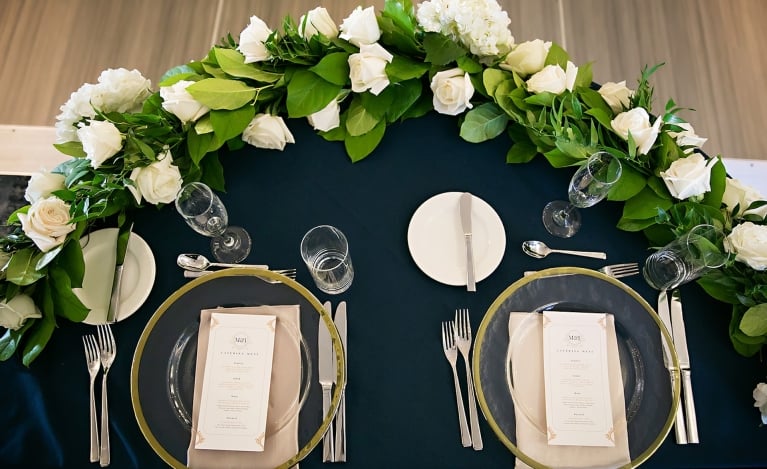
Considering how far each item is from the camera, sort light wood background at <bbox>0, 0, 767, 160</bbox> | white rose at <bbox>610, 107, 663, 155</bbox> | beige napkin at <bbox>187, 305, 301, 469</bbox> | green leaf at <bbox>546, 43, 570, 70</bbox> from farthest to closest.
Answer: light wood background at <bbox>0, 0, 767, 160</bbox> → green leaf at <bbox>546, 43, 570, 70</bbox> → white rose at <bbox>610, 107, 663, 155</bbox> → beige napkin at <bbox>187, 305, 301, 469</bbox>

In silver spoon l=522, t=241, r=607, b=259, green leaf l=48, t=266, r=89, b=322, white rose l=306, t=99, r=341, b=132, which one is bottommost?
green leaf l=48, t=266, r=89, b=322

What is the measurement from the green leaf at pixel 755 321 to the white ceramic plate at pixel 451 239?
450 millimetres

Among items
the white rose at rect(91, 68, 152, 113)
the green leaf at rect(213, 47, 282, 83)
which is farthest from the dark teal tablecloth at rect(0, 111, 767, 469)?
the white rose at rect(91, 68, 152, 113)

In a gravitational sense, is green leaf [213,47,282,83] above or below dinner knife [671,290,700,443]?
above

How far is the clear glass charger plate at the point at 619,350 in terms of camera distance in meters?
0.88

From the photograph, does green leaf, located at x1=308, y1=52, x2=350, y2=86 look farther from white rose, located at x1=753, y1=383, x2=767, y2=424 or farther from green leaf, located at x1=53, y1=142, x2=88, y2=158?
white rose, located at x1=753, y1=383, x2=767, y2=424

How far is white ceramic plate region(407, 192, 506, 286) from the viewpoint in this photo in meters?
0.99

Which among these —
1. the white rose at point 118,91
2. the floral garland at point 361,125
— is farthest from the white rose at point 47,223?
the white rose at point 118,91

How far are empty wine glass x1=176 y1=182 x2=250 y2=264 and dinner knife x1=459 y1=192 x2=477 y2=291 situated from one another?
442 millimetres

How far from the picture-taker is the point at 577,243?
103 centimetres

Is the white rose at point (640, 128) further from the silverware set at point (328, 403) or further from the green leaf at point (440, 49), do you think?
the silverware set at point (328, 403)

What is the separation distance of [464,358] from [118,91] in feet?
2.84

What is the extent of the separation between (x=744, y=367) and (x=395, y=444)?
68cm

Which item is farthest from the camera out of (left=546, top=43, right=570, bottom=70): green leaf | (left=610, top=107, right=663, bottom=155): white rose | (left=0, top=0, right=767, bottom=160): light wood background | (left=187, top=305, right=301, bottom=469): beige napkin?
(left=0, top=0, right=767, bottom=160): light wood background
